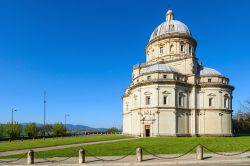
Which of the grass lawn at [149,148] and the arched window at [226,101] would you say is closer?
the grass lawn at [149,148]

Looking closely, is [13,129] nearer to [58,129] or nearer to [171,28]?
[58,129]

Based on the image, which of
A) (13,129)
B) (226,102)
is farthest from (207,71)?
(13,129)

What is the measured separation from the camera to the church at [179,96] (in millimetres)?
52094

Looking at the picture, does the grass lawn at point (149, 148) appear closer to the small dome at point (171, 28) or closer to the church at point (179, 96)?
the church at point (179, 96)

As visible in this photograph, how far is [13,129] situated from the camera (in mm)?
62500

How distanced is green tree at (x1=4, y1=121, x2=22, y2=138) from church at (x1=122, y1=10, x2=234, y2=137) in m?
27.9

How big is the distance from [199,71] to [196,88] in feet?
20.5

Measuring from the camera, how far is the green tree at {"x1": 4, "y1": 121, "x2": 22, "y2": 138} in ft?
200

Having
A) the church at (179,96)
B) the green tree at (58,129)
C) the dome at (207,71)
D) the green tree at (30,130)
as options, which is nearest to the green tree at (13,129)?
the green tree at (30,130)

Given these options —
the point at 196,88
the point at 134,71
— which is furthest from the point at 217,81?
the point at 134,71

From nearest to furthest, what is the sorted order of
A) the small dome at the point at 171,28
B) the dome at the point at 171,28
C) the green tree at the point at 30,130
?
the dome at the point at 171,28, the small dome at the point at 171,28, the green tree at the point at 30,130

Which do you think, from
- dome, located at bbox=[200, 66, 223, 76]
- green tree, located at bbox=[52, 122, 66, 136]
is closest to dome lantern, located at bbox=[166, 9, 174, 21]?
dome, located at bbox=[200, 66, 223, 76]

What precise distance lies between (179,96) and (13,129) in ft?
130

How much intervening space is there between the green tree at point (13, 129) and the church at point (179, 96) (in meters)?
27.9
